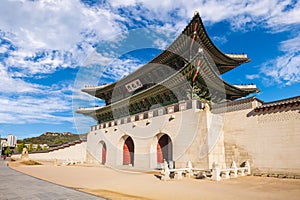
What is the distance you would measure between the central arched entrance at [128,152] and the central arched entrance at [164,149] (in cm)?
408

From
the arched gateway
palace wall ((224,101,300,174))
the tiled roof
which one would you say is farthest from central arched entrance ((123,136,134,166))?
the tiled roof

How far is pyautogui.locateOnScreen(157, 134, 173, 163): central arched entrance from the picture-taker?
14.9 meters

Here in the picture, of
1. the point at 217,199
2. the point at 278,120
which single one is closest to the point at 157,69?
the point at 278,120

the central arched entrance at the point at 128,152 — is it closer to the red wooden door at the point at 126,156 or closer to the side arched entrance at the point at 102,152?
the red wooden door at the point at 126,156

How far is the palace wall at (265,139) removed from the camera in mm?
9903

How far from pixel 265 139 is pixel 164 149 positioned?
6.59 m

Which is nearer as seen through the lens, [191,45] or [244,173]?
[244,173]

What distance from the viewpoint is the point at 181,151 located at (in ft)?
40.7

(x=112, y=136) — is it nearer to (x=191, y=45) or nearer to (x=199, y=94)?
(x=199, y=94)

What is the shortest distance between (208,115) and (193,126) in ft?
3.48

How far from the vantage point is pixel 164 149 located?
15.1m

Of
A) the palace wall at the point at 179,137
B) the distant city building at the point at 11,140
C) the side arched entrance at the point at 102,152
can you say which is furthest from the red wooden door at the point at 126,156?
the distant city building at the point at 11,140

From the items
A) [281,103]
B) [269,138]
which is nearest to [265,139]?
[269,138]

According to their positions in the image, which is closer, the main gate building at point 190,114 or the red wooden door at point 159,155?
the main gate building at point 190,114
